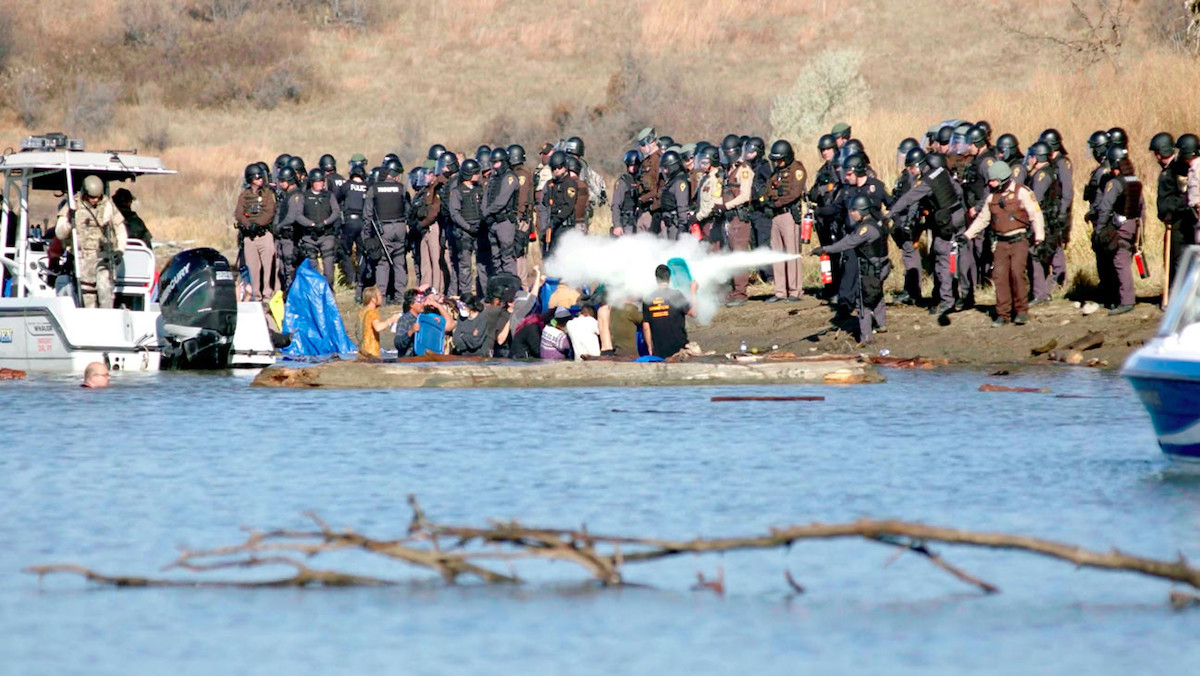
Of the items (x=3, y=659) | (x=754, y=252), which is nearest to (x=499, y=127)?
(x=754, y=252)

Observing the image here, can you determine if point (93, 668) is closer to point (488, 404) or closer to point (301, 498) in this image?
point (301, 498)

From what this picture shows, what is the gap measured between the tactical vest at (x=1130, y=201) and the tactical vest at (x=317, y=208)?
11714 millimetres

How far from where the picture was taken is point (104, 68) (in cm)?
6488

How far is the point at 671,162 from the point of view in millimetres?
25016

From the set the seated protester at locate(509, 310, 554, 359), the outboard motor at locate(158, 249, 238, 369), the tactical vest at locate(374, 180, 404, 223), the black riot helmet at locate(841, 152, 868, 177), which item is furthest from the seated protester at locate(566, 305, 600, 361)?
the tactical vest at locate(374, 180, 404, 223)

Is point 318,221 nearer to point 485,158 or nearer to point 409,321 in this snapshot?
point 485,158

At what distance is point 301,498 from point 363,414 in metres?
5.08

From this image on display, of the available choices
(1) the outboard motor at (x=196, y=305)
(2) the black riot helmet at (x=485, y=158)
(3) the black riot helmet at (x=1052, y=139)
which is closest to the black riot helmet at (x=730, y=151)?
(2) the black riot helmet at (x=485, y=158)

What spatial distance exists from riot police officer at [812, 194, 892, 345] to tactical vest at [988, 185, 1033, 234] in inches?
50.8

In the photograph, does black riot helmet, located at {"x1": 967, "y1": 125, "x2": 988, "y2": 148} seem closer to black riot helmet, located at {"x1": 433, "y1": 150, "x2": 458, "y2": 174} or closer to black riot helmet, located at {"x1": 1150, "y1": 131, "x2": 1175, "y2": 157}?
black riot helmet, located at {"x1": 1150, "y1": 131, "x2": 1175, "y2": 157}

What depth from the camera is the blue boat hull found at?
1184cm

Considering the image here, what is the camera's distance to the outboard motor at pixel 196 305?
65.9ft

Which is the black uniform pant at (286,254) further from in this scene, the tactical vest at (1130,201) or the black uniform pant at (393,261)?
the tactical vest at (1130,201)

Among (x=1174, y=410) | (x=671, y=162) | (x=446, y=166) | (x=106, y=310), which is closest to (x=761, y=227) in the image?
(x=671, y=162)
